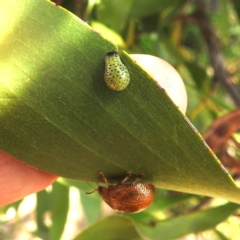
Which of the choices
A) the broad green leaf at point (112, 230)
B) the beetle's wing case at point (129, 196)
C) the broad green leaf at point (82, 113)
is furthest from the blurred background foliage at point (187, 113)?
the broad green leaf at point (82, 113)

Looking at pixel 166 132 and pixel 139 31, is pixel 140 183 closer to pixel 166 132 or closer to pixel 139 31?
pixel 166 132

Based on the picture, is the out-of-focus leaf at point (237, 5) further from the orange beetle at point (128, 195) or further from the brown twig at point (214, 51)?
the orange beetle at point (128, 195)

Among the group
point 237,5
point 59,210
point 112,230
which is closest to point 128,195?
point 112,230

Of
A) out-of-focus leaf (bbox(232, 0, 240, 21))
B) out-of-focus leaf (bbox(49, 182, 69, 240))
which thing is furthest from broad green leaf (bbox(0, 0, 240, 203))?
out-of-focus leaf (bbox(232, 0, 240, 21))

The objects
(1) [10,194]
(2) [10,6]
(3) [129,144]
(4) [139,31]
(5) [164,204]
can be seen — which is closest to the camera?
(2) [10,6]

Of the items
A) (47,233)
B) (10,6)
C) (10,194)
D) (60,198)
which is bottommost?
(47,233)

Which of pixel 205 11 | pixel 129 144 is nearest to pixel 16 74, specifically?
pixel 129 144

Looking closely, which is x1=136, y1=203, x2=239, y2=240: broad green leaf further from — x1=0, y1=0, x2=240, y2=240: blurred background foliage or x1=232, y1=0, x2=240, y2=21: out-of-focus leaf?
x1=232, y1=0, x2=240, y2=21: out-of-focus leaf
